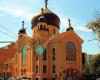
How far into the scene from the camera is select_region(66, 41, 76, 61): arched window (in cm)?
6681

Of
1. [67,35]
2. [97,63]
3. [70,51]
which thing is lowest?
[97,63]

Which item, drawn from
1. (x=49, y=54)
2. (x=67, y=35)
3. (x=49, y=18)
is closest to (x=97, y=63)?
(x=67, y=35)

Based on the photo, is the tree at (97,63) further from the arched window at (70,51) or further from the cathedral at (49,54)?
the arched window at (70,51)

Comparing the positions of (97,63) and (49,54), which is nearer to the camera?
(97,63)

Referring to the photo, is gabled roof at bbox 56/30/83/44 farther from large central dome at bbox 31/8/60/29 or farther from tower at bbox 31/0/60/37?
large central dome at bbox 31/8/60/29

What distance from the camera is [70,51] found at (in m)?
67.4

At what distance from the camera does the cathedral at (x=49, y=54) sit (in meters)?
65.1

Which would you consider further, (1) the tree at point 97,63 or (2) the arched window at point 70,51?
(2) the arched window at point 70,51

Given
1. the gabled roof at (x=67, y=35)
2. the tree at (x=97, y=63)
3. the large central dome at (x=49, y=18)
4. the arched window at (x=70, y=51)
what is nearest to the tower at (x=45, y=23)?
the large central dome at (x=49, y=18)

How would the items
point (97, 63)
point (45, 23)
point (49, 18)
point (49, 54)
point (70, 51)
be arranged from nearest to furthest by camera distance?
1. point (97, 63)
2. point (49, 54)
3. point (70, 51)
4. point (45, 23)
5. point (49, 18)

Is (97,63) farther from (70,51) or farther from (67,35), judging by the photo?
(67,35)

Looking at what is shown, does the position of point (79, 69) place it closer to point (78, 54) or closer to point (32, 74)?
point (78, 54)

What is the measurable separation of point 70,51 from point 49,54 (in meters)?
4.47

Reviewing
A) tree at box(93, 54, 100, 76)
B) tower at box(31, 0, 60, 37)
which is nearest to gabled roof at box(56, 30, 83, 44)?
tower at box(31, 0, 60, 37)
